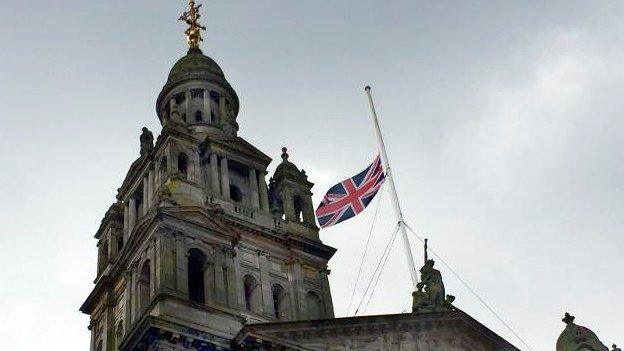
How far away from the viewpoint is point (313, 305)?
1716 inches

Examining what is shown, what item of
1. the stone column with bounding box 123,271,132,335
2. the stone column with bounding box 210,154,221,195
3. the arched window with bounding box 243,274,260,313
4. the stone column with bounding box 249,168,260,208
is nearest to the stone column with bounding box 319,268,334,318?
the arched window with bounding box 243,274,260,313

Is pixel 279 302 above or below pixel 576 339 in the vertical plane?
above

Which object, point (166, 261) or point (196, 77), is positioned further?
point (196, 77)

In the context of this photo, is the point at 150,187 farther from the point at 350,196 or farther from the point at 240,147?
the point at 350,196

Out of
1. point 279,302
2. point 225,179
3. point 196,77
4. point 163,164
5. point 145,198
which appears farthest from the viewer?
point 196,77

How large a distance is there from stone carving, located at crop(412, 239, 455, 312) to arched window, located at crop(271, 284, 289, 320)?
588cm

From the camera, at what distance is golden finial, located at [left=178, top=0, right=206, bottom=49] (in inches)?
2221

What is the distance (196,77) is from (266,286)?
14.1m

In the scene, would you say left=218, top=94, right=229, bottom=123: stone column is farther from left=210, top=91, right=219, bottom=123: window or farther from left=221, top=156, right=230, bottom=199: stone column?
left=221, top=156, right=230, bottom=199: stone column

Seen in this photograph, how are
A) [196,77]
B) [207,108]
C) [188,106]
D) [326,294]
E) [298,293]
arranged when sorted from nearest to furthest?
[298,293]
[326,294]
[207,108]
[188,106]
[196,77]

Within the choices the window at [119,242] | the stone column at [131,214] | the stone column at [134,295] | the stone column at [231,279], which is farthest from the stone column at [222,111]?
the stone column at [134,295]

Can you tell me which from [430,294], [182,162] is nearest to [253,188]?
[182,162]

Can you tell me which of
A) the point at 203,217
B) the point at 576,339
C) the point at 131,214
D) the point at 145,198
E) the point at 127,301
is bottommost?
the point at 576,339

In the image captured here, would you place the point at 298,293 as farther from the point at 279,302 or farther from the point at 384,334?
the point at 384,334
